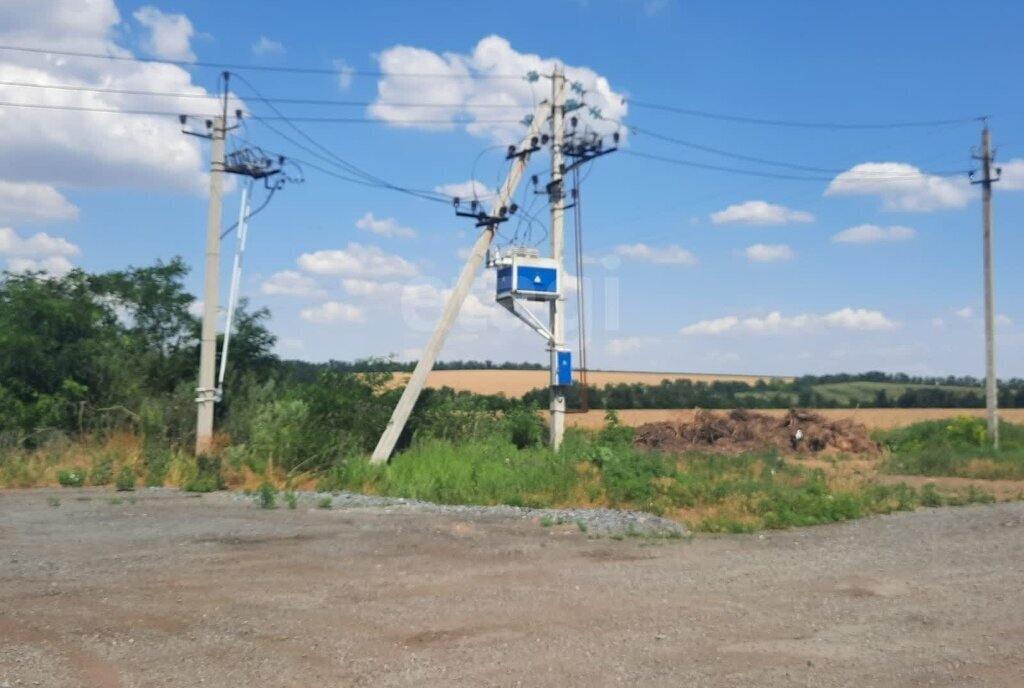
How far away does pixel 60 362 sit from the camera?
72.2 ft

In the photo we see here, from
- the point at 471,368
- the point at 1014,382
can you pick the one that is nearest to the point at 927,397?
the point at 1014,382

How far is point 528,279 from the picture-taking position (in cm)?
1914

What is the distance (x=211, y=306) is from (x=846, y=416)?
24204 mm

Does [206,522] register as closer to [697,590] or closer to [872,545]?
[697,590]

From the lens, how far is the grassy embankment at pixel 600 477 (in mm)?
14969

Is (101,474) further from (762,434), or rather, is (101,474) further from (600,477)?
(762,434)

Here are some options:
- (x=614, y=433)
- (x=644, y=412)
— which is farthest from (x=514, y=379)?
(x=614, y=433)

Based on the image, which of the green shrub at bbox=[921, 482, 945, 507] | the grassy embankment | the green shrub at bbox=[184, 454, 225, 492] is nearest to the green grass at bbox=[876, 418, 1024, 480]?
the grassy embankment

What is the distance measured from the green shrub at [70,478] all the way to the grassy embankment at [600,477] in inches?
2.2

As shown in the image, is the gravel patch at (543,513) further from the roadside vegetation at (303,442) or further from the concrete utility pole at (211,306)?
the concrete utility pole at (211,306)

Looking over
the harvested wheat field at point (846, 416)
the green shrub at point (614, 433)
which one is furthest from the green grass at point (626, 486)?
the harvested wheat field at point (846, 416)

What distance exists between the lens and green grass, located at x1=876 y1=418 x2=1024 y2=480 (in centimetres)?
2178

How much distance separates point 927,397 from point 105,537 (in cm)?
4491

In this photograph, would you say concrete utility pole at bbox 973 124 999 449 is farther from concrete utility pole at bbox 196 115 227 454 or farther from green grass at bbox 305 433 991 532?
concrete utility pole at bbox 196 115 227 454
